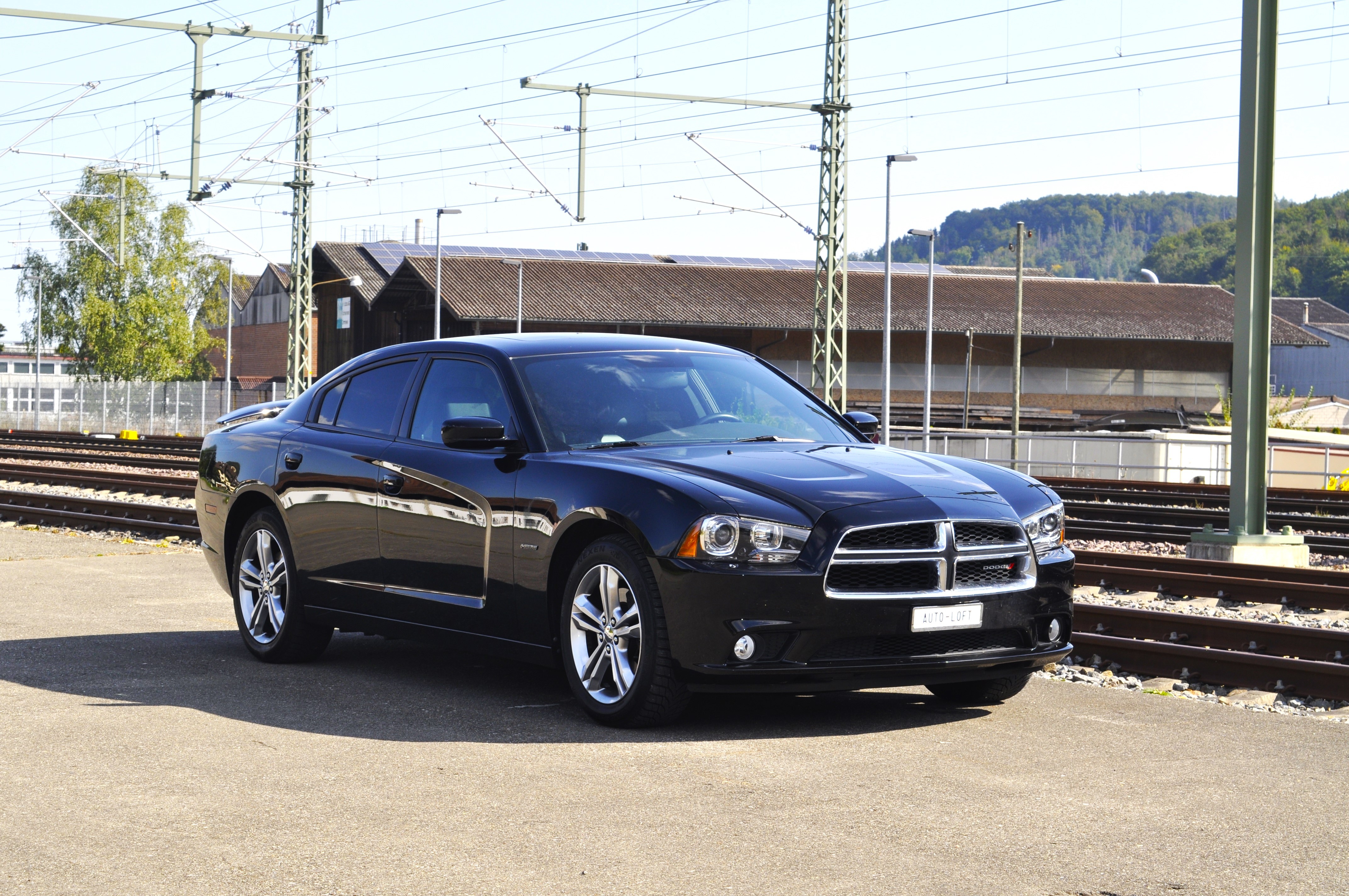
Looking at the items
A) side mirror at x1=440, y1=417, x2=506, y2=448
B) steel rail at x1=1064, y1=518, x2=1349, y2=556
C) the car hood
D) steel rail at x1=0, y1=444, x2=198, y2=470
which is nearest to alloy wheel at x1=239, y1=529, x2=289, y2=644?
side mirror at x1=440, y1=417, x2=506, y2=448

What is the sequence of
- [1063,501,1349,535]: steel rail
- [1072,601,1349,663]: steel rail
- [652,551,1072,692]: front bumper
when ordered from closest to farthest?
[652,551,1072,692]: front bumper → [1072,601,1349,663]: steel rail → [1063,501,1349,535]: steel rail

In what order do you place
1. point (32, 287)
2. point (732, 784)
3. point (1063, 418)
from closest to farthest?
point (732, 784)
point (1063, 418)
point (32, 287)

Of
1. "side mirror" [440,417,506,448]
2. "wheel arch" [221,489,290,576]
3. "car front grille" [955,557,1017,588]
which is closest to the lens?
"car front grille" [955,557,1017,588]

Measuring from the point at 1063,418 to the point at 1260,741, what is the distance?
184 ft

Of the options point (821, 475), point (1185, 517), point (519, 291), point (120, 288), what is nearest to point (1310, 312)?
point (519, 291)

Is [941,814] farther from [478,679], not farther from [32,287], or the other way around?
[32,287]

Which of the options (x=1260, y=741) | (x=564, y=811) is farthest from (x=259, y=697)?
(x=1260, y=741)

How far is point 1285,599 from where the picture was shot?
38.4 ft

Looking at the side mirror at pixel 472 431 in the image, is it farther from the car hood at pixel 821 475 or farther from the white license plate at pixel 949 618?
the white license plate at pixel 949 618

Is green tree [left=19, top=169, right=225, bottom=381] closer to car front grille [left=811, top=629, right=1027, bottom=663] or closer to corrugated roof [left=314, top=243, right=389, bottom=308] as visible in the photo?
corrugated roof [left=314, top=243, right=389, bottom=308]

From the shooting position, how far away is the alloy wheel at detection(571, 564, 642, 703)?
6.08 m

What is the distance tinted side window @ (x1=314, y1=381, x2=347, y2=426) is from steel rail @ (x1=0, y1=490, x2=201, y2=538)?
8790mm

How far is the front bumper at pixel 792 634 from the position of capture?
18.9 feet

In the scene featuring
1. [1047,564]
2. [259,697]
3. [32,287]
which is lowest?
[259,697]
